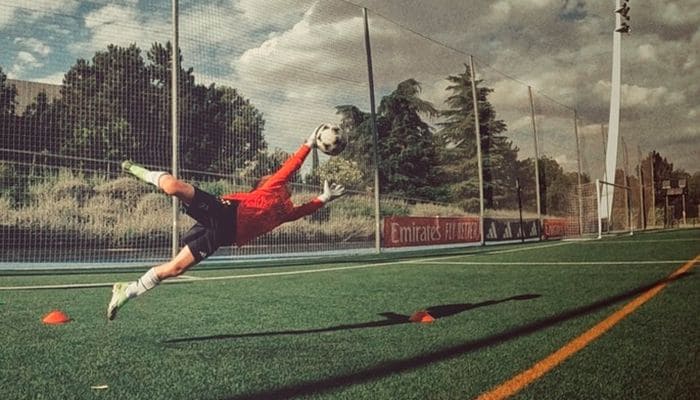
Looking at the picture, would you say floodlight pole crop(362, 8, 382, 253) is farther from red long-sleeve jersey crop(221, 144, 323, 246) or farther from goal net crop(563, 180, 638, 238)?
goal net crop(563, 180, 638, 238)

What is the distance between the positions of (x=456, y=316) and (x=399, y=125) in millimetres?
21961

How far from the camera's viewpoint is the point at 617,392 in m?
2.33

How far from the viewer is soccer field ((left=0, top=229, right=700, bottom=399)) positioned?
2.47 m

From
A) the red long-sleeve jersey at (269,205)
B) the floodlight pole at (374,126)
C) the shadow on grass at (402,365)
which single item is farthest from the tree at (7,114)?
the shadow on grass at (402,365)

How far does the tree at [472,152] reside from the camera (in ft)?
113

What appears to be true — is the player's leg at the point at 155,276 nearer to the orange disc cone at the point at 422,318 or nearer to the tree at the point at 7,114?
the orange disc cone at the point at 422,318

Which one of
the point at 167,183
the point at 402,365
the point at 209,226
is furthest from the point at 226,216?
the point at 402,365

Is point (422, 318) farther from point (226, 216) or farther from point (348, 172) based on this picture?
point (348, 172)

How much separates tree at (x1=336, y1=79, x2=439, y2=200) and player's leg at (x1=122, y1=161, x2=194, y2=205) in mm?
19493

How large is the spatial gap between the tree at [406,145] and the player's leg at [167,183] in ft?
64.0

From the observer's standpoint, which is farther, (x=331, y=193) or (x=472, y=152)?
(x=472, y=152)

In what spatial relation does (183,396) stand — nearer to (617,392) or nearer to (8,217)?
(617,392)

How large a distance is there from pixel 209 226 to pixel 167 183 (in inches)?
20.3

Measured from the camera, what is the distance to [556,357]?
9.73 ft
